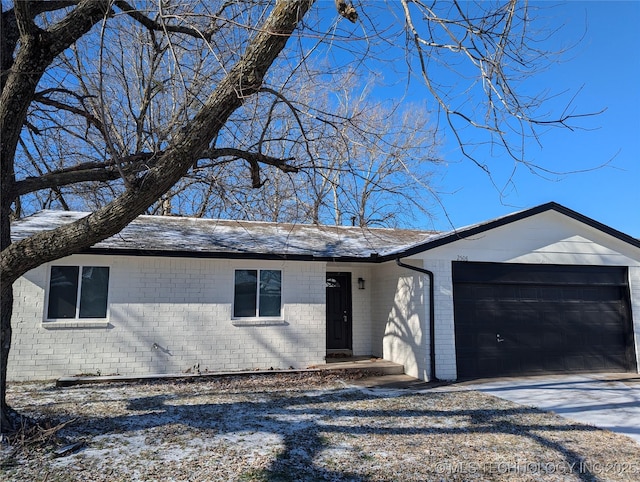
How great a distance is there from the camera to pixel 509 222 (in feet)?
34.5

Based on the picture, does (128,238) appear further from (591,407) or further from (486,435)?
(591,407)

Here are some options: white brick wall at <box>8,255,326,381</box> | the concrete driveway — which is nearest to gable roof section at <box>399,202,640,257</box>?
white brick wall at <box>8,255,326,381</box>

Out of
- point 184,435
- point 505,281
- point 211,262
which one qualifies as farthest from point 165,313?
point 505,281

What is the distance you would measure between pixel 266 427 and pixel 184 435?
43.2 inches

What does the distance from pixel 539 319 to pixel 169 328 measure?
8617 mm

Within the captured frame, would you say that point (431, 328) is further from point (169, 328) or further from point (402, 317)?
point (169, 328)

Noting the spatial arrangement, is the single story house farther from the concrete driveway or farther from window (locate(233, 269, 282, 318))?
the concrete driveway

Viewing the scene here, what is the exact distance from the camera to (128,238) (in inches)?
398

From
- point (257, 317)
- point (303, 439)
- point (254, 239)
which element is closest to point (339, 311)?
point (257, 317)

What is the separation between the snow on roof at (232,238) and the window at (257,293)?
663 mm

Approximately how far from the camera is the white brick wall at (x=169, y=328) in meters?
9.27

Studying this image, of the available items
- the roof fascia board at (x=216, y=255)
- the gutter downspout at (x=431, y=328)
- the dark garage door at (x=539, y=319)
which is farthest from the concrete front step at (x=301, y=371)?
the roof fascia board at (x=216, y=255)

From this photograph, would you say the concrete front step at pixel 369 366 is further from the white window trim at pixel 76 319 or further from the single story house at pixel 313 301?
the white window trim at pixel 76 319

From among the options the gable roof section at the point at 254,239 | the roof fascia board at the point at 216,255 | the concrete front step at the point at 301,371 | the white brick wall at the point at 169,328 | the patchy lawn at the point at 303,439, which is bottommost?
the patchy lawn at the point at 303,439
